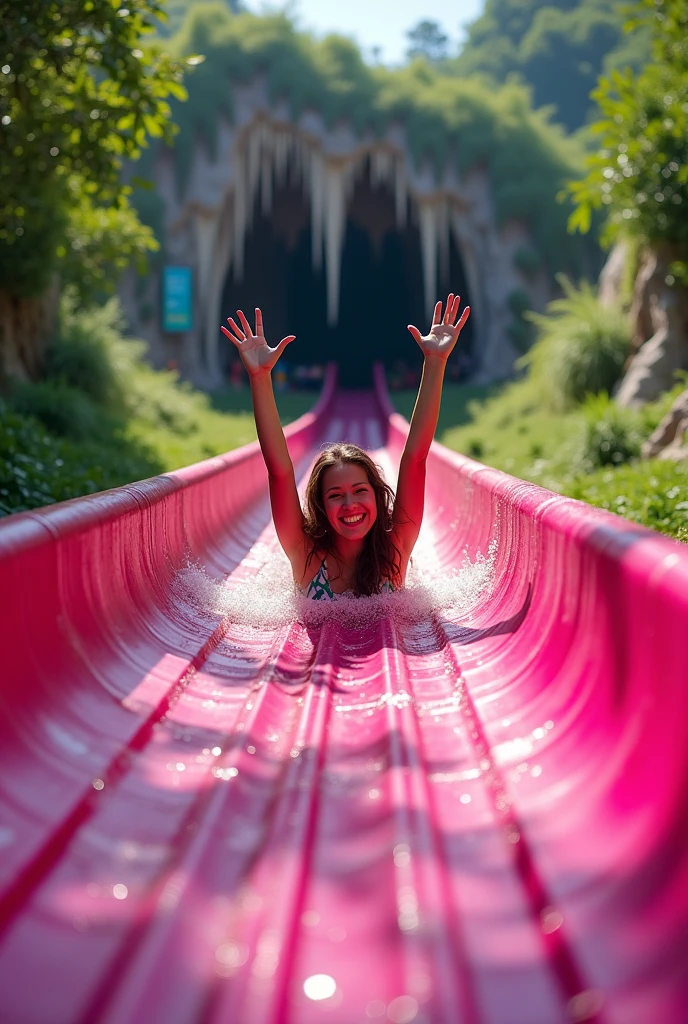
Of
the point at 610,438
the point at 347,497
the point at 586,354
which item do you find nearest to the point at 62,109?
the point at 610,438

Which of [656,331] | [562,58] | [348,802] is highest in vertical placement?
[562,58]

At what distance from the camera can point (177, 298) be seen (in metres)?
25.4

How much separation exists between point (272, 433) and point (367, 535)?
654 millimetres

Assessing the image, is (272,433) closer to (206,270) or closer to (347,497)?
(347,497)

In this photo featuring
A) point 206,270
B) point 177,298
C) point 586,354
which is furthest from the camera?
point 206,270

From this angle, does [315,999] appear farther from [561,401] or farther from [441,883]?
[561,401]

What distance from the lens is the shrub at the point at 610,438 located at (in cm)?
972

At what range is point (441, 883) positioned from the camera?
1.95m

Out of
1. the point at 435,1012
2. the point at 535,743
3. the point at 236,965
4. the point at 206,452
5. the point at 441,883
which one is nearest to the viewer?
the point at 435,1012

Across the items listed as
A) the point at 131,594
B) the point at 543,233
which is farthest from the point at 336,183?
the point at 131,594

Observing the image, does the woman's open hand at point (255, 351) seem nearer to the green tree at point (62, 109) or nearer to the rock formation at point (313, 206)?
the green tree at point (62, 109)

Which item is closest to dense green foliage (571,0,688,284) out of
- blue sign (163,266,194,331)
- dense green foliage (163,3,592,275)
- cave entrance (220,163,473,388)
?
blue sign (163,266,194,331)

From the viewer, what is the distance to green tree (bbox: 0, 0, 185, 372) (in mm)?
7625

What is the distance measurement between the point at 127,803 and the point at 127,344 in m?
14.7
